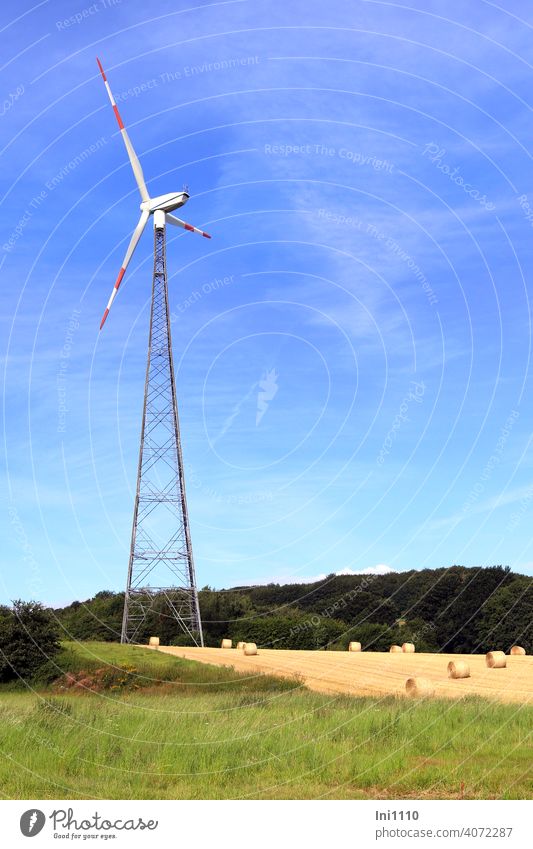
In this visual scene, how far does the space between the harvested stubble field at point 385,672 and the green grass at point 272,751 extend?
3754 mm

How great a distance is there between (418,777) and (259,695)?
17206 millimetres

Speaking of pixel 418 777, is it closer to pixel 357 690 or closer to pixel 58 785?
pixel 58 785

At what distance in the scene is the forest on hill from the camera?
Result: 7600 cm

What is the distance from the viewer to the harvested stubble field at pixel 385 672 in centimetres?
2942

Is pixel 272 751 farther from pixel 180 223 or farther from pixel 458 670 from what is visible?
pixel 180 223

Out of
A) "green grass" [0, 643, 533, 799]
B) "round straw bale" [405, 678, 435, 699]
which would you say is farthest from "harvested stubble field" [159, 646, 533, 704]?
"green grass" [0, 643, 533, 799]

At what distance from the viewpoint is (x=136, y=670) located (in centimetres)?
4747

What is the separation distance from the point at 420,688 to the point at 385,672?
897 centimetres

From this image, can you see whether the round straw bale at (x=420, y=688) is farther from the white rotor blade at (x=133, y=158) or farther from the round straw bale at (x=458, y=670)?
the white rotor blade at (x=133, y=158)

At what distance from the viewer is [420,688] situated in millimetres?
28375

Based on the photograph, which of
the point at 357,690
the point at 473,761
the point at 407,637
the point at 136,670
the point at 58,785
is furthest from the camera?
the point at 407,637

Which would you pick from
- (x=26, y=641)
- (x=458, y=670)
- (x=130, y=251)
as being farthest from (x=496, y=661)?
(x=130, y=251)

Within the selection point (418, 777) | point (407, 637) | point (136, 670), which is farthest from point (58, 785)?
point (407, 637)
